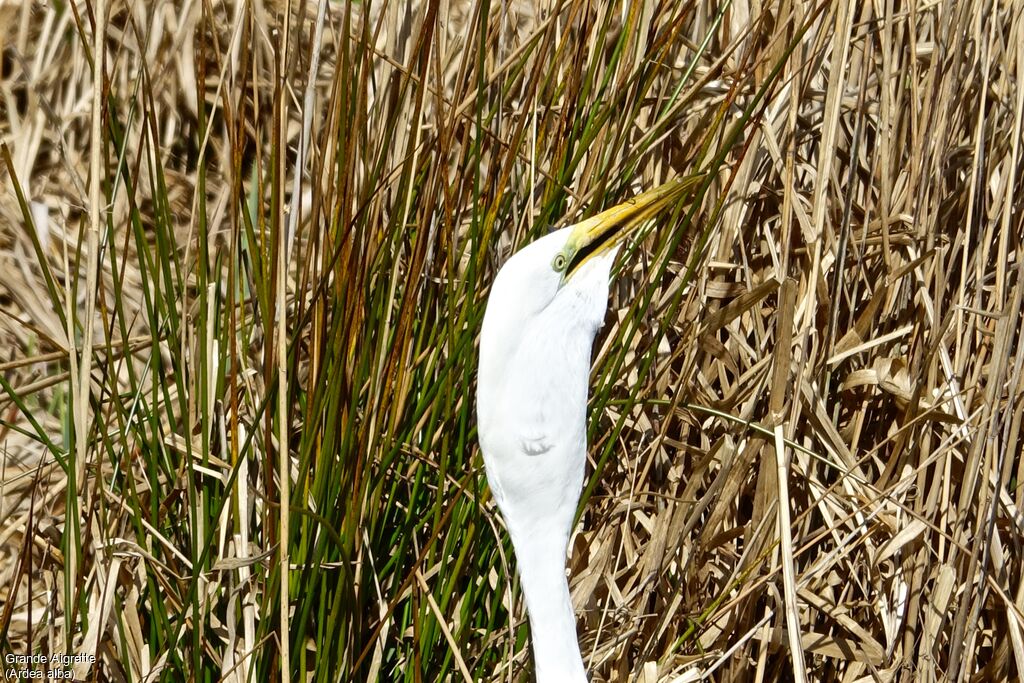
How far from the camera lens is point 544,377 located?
0.73 meters

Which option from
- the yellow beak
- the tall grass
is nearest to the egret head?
the yellow beak

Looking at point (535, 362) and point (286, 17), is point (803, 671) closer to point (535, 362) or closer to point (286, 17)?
point (535, 362)

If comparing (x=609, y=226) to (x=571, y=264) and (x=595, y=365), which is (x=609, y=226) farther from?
(x=595, y=365)

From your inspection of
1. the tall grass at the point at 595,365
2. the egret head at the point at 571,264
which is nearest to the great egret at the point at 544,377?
the egret head at the point at 571,264

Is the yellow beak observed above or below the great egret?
above

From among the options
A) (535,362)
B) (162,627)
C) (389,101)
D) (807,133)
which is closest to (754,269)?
(807,133)

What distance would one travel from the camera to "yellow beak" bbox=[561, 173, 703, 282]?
754 mm

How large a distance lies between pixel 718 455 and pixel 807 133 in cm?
44

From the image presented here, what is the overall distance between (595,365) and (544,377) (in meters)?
0.45

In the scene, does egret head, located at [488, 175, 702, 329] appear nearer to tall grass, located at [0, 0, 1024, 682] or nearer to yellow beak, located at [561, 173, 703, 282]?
yellow beak, located at [561, 173, 703, 282]

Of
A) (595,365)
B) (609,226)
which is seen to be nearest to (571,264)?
(609,226)

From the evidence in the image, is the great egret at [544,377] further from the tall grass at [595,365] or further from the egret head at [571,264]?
the tall grass at [595,365]

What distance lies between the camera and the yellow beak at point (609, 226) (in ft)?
2.48

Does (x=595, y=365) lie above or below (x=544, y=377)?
below
